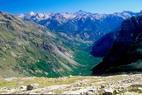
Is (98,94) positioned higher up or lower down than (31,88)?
higher up

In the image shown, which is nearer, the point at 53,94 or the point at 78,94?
the point at 78,94

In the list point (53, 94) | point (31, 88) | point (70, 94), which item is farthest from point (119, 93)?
point (31, 88)

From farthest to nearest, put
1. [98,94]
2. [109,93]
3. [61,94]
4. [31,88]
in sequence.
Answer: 1. [31,88]
2. [61,94]
3. [98,94]
4. [109,93]

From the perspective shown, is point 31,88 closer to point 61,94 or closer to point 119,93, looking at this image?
point 61,94

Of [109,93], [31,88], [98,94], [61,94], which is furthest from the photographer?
[31,88]

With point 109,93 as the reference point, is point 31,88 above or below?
below

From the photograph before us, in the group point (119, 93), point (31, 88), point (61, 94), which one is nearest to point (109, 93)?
point (119, 93)

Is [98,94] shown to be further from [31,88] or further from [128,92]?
[31,88]

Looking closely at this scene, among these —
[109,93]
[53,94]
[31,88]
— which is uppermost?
[109,93]

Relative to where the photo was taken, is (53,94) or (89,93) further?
(53,94)
